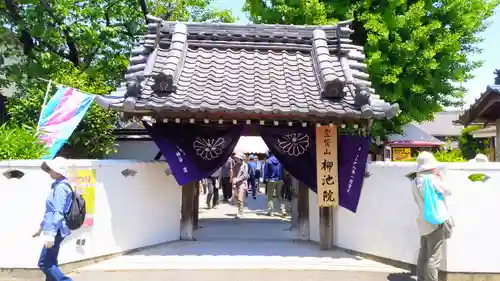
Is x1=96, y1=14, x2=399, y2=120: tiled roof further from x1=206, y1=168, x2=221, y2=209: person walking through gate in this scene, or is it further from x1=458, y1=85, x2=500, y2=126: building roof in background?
x1=206, y1=168, x2=221, y2=209: person walking through gate

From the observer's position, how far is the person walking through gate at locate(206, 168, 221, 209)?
52.6 feet

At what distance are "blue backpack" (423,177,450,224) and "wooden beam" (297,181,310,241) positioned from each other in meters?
4.09

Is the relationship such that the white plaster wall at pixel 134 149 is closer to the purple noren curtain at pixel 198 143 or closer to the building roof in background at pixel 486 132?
the purple noren curtain at pixel 198 143

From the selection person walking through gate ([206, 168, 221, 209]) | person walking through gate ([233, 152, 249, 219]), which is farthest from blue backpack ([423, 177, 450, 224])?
person walking through gate ([206, 168, 221, 209])

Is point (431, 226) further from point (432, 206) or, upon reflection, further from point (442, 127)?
point (442, 127)

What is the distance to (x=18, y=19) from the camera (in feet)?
55.8

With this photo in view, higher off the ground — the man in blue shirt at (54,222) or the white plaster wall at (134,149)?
the white plaster wall at (134,149)

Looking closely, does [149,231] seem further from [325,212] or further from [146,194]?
[325,212]

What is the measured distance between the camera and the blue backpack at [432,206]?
247 inches

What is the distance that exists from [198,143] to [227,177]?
9.04 m

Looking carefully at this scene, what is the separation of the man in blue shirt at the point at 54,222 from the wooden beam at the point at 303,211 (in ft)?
18.5

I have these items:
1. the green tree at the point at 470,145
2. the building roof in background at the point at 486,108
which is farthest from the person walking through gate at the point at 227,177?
the green tree at the point at 470,145

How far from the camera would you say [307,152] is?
927cm

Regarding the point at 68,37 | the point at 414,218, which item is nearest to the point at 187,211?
the point at 414,218
